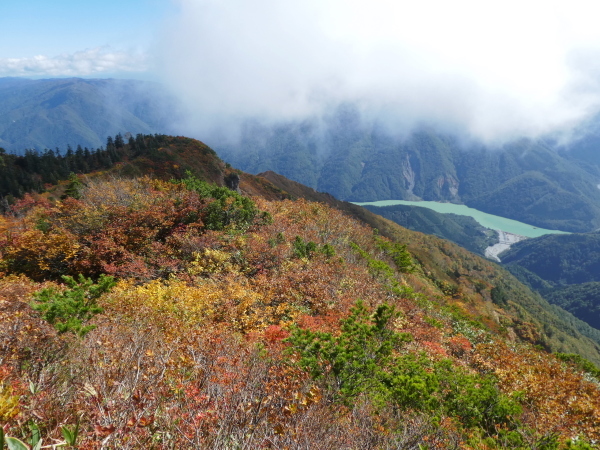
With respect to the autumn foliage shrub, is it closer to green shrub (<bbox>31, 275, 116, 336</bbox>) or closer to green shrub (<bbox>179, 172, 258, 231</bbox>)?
green shrub (<bbox>31, 275, 116, 336</bbox>)

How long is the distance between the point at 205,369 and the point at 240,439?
2.83 meters

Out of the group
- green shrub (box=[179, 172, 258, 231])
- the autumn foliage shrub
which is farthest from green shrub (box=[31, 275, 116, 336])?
green shrub (box=[179, 172, 258, 231])

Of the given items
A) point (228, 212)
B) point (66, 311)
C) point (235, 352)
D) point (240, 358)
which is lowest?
point (228, 212)

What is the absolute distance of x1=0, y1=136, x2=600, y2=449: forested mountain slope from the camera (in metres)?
6.61

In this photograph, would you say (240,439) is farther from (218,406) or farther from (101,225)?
(101,225)

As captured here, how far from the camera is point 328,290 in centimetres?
2095

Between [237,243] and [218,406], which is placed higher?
[218,406]

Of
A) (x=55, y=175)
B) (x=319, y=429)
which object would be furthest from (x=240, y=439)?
(x=55, y=175)

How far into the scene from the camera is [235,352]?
34.9 ft

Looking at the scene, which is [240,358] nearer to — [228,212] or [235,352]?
[235,352]

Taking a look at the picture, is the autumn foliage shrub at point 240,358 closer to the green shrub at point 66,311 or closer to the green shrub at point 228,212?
the green shrub at point 66,311

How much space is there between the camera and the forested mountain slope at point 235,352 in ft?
21.7

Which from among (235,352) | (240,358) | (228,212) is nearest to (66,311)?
(235,352)

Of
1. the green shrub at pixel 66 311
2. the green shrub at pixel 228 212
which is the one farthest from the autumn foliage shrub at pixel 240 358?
the green shrub at pixel 228 212
